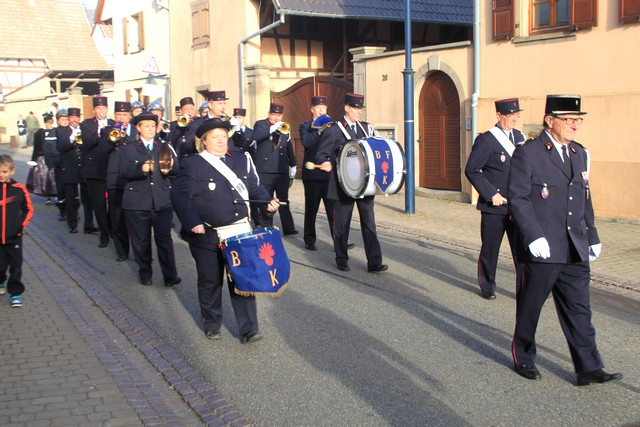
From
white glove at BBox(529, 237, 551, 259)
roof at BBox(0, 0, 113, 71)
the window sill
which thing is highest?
roof at BBox(0, 0, 113, 71)

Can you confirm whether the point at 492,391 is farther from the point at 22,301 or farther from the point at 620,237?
the point at 620,237

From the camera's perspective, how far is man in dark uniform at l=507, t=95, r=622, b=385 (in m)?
5.40

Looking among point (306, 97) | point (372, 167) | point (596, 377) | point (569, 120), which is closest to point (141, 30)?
point (306, 97)

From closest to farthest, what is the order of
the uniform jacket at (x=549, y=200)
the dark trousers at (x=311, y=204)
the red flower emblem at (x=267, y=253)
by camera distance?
the uniform jacket at (x=549, y=200) < the red flower emblem at (x=267, y=253) < the dark trousers at (x=311, y=204)

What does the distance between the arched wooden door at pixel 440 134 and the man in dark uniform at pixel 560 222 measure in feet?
36.3

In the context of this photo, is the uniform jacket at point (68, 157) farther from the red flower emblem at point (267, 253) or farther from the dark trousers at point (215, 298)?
the red flower emblem at point (267, 253)

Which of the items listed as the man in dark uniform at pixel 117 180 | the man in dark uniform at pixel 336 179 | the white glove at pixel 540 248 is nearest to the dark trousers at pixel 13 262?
the man in dark uniform at pixel 117 180

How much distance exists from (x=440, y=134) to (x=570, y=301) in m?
11.8

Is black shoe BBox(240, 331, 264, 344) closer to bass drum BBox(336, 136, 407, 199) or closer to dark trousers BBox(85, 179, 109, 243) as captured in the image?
bass drum BBox(336, 136, 407, 199)

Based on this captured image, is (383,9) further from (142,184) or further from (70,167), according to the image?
(142,184)

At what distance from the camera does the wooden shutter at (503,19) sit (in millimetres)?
14695

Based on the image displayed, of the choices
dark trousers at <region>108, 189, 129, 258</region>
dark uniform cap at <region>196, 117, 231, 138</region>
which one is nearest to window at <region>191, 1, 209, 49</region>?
dark trousers at <region>108, 189, 129, 258</region>

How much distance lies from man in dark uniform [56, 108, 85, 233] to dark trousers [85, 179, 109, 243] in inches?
60.1

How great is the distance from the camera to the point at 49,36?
49.8m
